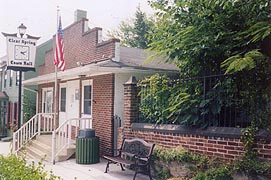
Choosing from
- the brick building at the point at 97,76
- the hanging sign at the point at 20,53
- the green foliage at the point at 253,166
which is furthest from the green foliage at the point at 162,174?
the hanging sign at the point at 20,53

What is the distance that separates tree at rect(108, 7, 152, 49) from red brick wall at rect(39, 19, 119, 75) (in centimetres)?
1193

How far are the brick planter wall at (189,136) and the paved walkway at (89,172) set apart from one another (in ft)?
3.10

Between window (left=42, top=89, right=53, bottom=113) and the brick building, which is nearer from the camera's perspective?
the brick building

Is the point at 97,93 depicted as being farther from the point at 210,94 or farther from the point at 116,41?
the point at 210,94

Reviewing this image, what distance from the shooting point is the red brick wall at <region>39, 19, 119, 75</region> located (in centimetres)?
999

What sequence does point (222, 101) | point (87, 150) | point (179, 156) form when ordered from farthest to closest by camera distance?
1. point (87, 150)
2. point (179, 156)
3. point (222, 101)

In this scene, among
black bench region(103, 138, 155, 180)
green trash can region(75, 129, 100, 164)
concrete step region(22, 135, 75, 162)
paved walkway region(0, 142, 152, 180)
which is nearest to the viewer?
black bench region(103, 138, 155, 180)

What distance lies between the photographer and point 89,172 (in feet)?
24.2

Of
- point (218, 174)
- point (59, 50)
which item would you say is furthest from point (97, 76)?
point (218, 174)

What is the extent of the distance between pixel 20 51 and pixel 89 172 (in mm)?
5784

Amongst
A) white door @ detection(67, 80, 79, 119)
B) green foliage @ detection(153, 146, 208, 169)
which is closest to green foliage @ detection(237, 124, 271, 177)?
green foliage @ detection(153, 146, 208, 169)

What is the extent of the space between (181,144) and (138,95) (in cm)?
213

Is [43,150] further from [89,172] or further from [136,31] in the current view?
[136,31]

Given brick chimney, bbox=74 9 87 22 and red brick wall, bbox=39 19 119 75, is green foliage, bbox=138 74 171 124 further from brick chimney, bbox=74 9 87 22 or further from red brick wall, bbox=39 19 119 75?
brick chimney, bbox=74 9 87 22
